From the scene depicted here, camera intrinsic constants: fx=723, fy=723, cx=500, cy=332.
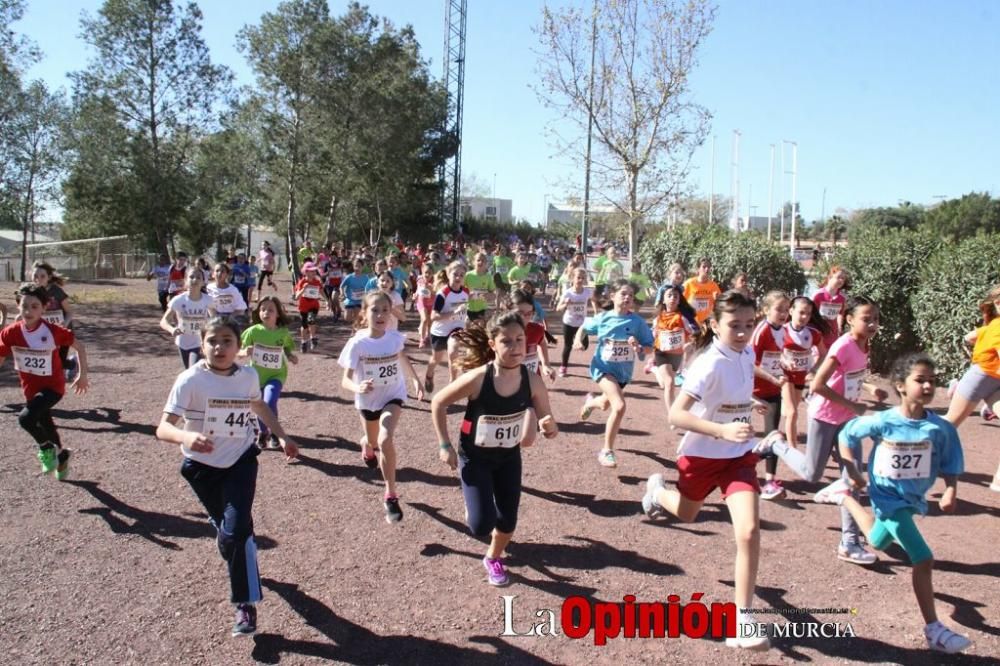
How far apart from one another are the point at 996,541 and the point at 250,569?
17.6 ft

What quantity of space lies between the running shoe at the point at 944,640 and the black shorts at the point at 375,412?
385cm

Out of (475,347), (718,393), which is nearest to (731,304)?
(718,393)

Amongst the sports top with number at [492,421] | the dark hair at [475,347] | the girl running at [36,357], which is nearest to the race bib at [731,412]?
the sports top with number at [492,421]

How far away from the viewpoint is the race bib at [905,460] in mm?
4070

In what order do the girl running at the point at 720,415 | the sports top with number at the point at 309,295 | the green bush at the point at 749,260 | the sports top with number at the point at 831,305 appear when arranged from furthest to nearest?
the green bush at the point at 749,260 < the sports top with number at the point at 309,295 < the sports top with number at the point at 831,305 < the girl running at the point at 720,415

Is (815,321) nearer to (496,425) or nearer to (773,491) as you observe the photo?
(773,491)

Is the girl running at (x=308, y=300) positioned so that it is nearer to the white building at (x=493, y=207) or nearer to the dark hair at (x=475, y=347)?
the dark hair at (x=475, y=347)

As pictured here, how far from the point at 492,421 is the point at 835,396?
2565mm

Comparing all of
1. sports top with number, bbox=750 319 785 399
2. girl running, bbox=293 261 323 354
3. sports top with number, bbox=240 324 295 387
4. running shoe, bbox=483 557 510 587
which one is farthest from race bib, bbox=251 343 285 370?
girl running, bbox=293 261 323 354

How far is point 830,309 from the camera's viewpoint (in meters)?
9.81

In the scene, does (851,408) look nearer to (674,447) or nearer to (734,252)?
(674,447)

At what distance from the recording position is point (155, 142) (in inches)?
1064

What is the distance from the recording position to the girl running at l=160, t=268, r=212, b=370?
8.55 meters

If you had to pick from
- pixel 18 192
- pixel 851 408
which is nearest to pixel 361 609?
pixel 851 408
